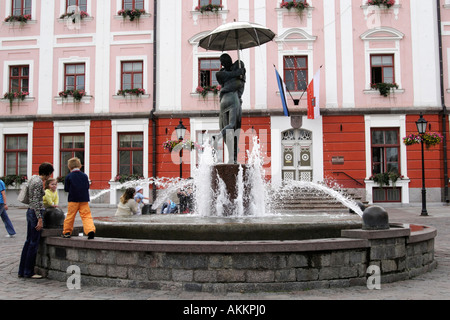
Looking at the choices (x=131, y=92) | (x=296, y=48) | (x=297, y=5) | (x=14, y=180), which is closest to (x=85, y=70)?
(x=131, y=92)

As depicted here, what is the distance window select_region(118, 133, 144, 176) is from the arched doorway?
7.04 m

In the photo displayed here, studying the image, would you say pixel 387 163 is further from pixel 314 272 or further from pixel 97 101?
pixel 314 272

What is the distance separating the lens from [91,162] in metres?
22.6

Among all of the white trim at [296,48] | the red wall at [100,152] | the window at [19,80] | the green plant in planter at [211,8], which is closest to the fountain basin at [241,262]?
the white trim at [296,48]

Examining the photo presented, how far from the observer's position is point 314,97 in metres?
20.3

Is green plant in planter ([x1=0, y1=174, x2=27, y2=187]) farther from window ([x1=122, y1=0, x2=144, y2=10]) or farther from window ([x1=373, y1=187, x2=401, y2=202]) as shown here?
window ([x1=373, y1=187, x2=401, y2=202])

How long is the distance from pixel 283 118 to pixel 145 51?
25.2ft

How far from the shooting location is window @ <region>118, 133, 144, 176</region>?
2266cm

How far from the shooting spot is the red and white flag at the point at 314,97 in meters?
20.0

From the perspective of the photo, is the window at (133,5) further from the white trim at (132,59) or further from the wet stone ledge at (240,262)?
the wet stone ledge at (240,262)

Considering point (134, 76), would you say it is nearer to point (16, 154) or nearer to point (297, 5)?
point (16, 154)

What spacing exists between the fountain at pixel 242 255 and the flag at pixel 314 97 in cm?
1360

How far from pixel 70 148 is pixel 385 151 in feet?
50.9

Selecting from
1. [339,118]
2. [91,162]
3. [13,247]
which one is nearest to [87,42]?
[91,162]
